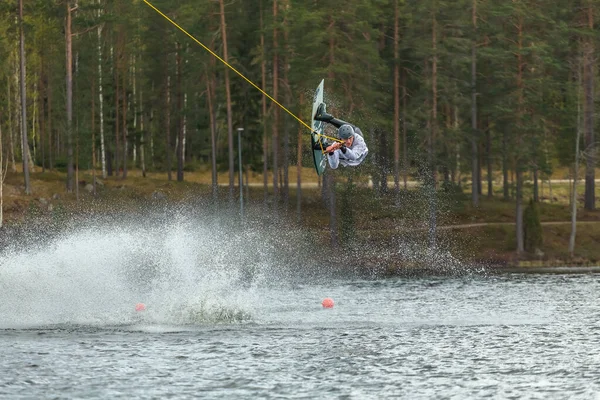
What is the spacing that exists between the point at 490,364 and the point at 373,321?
7.36 m

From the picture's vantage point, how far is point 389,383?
21531 millimetres

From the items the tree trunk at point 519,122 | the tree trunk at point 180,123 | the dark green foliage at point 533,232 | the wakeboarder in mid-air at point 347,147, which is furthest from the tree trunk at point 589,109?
the wakeboarder in mid-air at point 347,147

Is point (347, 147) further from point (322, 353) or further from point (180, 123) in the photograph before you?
point (180, 123)

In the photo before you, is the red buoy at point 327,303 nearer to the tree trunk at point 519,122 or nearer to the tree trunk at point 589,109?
the tree trunk at point 519,122

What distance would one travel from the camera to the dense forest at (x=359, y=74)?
58.5 m

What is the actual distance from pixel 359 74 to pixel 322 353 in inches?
1377

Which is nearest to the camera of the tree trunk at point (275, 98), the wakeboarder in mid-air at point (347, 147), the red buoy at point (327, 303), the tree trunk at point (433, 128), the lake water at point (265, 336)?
the lake water at point (265, 336)

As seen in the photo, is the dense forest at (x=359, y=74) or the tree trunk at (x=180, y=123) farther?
the tree trunk at (x=180, y=123)

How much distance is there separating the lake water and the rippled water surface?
0.05 m

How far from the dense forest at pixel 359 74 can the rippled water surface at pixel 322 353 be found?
2484 centimetres

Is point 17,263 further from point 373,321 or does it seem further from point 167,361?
point 373,321

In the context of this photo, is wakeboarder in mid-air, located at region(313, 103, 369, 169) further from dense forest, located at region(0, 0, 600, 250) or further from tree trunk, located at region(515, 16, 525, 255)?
tree trunk, located at region(515, 16, 525, 255)

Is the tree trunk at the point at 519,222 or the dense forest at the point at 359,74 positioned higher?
the dense forest at the point at 359,74

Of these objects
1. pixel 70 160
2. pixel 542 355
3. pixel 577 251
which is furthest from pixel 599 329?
pixel 70 160
